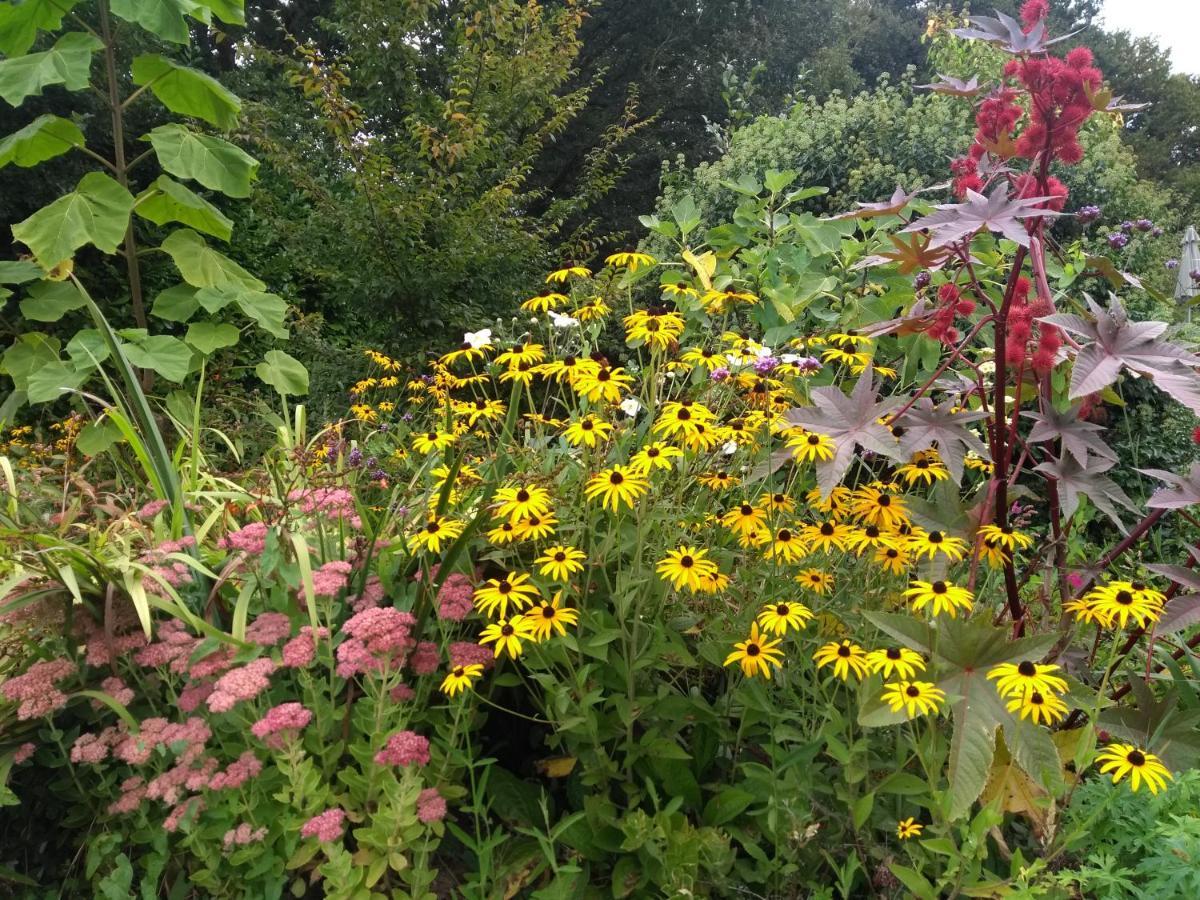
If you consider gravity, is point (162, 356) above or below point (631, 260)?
below

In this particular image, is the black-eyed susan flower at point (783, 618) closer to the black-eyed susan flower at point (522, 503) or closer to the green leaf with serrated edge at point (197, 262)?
the black-eyed susan flower at point (522, 503)

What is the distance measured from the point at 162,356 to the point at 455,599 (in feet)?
5.77

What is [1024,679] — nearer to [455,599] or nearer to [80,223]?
[455,599]

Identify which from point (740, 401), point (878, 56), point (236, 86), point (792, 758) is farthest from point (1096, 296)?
point (878, 56)

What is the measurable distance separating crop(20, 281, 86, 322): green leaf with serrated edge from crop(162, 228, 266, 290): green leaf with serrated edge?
37 centimetres

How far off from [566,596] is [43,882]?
112cm

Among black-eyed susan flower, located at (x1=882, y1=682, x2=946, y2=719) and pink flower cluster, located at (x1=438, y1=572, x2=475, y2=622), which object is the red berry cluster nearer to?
black-eyed susan flower, located at (x1=882, y1=682, x2=946, y2=719)

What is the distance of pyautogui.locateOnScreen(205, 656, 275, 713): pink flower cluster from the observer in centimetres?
119

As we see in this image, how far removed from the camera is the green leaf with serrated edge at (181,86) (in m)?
2.51

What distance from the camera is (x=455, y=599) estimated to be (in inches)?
56.1

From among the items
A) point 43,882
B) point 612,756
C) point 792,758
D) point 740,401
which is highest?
point 740,401

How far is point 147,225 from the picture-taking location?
4.96 meters

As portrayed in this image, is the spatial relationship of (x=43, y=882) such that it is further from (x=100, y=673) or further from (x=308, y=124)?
(x=308, y=124)

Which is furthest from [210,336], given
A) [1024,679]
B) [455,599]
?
[1024,679]
